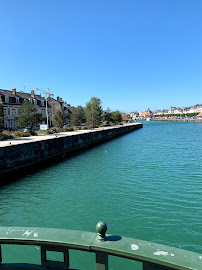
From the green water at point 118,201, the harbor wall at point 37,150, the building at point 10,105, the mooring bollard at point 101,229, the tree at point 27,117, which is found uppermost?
the building at point 10,105

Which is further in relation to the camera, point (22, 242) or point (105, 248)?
point (22, 242)

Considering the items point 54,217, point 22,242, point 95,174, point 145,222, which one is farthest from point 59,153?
point 22,242

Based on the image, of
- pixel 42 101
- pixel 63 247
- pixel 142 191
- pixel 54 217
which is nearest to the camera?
pixel 63 247

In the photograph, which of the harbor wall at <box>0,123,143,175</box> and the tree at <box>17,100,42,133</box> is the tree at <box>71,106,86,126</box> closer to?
the harbor wall at <box>0,123,143,175</box>

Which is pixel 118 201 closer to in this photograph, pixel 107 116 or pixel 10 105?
pixel 10 105

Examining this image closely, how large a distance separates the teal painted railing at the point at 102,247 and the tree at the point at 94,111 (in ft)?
185

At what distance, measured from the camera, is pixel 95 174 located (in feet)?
53.5

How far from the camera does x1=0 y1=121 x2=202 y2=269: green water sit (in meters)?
8.08

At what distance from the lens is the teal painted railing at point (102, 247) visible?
1902 millimetres

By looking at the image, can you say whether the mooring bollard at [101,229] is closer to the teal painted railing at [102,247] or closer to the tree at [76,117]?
the teal painted railing at [102,247]

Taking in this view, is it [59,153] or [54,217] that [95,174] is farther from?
[59,153]

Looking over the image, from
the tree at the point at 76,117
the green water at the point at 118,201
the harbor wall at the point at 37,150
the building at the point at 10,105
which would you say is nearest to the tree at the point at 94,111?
the tree at the point at 76,117

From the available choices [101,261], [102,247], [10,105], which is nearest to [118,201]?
[101,261]

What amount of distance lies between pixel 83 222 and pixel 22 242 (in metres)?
6.72
